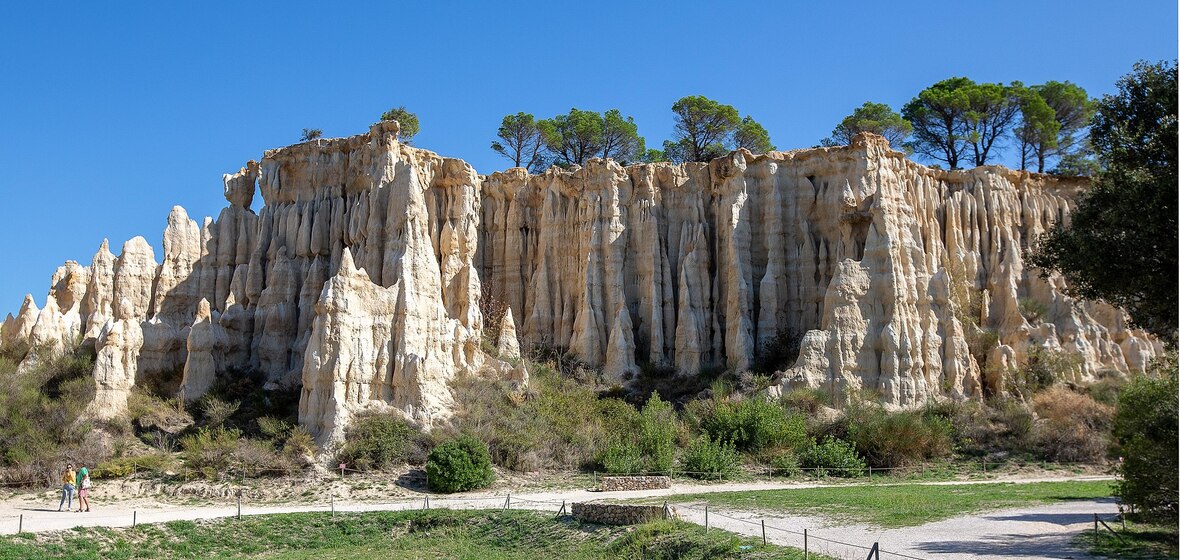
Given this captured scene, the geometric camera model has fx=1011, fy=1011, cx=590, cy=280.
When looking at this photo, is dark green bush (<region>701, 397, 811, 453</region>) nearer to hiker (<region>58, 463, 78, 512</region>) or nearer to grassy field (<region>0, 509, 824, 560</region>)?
grassy field (<region>0, 509, 824, 560</region>)

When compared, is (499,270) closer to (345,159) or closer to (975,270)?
(345,159)

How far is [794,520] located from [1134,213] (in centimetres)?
1108

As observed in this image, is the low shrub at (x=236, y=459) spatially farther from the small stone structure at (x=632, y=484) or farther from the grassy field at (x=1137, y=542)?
the grassy field at (x=1137, y=542)

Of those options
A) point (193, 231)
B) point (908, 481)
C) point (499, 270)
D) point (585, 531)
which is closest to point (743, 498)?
point (585, 531)

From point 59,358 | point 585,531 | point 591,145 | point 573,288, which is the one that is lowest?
point 585,531

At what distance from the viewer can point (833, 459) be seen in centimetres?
3738

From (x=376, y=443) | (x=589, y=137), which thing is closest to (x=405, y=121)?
(x=589, y=137)

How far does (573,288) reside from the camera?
5012 centimetres

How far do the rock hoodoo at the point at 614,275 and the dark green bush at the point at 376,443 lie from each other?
3.07 meters

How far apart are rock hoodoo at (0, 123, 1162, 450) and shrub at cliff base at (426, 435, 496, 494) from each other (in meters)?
5.31

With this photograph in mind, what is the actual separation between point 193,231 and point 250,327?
692 cm

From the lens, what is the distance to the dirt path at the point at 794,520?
20.6 meters

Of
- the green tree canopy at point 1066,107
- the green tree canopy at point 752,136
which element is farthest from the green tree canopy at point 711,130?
the green tree canopy at point 1066,107

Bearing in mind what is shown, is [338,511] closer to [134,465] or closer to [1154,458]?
[134,465]
